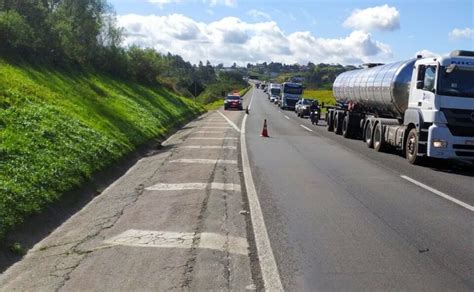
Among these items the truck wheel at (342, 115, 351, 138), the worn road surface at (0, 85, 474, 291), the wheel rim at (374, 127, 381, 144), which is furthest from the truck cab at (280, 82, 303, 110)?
the worn road surface at (0, 85, 474, 291)

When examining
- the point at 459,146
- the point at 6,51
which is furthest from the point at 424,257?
the point at 6,51

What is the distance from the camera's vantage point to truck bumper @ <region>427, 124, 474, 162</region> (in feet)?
48.6

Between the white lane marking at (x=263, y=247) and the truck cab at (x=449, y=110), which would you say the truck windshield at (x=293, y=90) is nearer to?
the truck cab at (x=449, y=110)

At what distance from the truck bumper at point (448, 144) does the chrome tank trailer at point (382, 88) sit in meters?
3.96

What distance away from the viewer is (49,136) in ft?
43.3

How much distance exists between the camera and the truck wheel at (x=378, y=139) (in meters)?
19.9

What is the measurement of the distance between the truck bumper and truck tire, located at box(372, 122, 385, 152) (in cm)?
488

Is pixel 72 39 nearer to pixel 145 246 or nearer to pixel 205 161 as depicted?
pixel 205 161

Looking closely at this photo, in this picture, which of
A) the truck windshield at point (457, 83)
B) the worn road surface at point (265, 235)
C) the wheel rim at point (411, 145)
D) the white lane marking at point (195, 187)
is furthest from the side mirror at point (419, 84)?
the white lane marking at point (195, 187)

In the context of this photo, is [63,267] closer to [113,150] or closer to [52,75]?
[113,150]

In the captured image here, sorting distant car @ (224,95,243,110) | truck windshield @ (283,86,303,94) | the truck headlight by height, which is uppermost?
the truck headlight

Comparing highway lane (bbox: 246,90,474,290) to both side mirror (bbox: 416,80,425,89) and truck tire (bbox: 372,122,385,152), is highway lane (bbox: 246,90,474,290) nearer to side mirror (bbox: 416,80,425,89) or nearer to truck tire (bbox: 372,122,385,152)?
side mirror (bbox: 416,80,425,89)

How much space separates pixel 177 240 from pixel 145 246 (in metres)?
0.45

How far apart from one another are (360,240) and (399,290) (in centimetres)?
186
